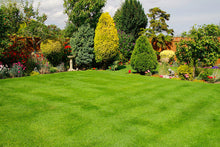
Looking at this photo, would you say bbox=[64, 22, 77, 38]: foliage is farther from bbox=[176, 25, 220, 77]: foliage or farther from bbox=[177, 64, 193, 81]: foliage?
bbox=[177, 64, 193, 81]: foliage

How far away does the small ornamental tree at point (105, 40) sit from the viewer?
43.1 ft

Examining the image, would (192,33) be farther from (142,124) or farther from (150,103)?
(142,124)

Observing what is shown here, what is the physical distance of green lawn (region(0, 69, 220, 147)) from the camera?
351cm

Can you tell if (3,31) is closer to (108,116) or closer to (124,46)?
(108,116)

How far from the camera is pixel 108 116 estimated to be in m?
4.50

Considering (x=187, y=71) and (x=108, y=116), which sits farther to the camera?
(x=187, y=71)

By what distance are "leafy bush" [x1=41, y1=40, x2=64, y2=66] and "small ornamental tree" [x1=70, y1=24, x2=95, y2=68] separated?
1077 mm

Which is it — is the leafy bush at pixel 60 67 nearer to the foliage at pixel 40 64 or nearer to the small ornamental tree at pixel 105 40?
the foliage at pixel 40 64

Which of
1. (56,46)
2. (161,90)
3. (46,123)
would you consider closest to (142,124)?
(46,123)

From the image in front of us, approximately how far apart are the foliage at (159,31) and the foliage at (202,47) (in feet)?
29.6

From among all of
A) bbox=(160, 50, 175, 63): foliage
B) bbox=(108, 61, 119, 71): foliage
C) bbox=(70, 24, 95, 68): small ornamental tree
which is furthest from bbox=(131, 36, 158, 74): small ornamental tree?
bbox=(160, 50, 175, 63): foliage

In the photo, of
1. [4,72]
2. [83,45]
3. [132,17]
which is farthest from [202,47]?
[132,17]

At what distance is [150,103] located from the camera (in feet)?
18.1

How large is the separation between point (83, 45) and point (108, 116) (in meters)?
9.58
